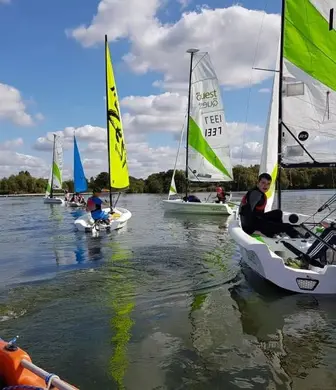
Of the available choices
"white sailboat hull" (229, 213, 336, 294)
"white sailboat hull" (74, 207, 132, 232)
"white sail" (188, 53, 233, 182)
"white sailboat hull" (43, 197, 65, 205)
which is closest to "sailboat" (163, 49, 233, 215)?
"white sail" (188, 53, 233, 182)

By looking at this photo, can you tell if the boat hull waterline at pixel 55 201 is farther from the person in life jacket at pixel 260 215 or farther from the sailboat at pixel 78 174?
the person in life jacket at pixel 260 215

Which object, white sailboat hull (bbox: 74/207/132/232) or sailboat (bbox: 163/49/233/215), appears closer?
white sailboat hull (bbox: 74/207/132/232)

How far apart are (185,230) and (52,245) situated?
4.80 m

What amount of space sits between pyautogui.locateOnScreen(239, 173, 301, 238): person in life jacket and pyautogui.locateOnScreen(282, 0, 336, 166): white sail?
144 centimetres

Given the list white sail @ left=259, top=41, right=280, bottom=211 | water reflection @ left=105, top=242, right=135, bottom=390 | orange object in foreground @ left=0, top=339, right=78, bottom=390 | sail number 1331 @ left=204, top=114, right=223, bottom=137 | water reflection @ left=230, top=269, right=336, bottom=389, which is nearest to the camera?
orange object in foreground @ left=0, top=339, right=78, bottom=390

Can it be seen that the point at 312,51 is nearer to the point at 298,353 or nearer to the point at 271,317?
the point at 271,317

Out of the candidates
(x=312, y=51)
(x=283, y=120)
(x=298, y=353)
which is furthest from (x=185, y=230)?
(x=298, y=353)

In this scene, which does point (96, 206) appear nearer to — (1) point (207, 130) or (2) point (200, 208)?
(2) point (200, 208)

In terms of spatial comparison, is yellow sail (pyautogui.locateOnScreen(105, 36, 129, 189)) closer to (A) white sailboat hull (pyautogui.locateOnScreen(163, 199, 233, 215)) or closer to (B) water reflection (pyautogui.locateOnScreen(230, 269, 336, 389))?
(A) white sailboat hull (pyautogui.locateOnScreen(163, 199, 233, 215))

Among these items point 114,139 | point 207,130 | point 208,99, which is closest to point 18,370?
point 114,139

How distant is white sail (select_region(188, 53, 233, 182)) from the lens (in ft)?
71.0

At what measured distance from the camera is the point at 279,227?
7.11 m

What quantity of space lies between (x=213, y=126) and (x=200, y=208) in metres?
4.73

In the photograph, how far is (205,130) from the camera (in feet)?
71.4
